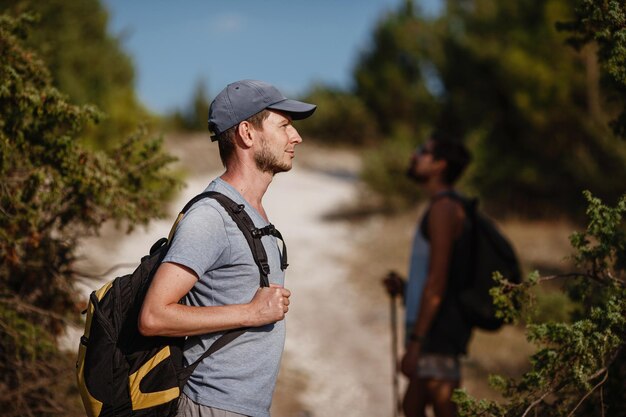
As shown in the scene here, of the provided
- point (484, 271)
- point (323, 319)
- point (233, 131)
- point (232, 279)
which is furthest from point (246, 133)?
point (323, 319)

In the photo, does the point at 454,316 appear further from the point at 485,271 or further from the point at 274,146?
the point at 274,146

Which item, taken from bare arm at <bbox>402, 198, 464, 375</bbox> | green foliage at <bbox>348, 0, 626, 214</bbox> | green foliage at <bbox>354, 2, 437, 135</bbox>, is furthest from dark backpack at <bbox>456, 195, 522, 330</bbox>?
green foliage at <bbox>354, 2, 437, 135</bbox>

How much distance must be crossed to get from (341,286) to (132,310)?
920cm

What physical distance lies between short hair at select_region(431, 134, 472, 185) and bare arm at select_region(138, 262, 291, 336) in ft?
7.12

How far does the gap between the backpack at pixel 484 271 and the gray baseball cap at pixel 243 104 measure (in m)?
1.69

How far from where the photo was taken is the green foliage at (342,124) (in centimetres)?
3047

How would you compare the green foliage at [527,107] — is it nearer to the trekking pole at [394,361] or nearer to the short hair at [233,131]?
the trekking pole at [394,361]

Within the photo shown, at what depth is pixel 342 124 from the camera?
30.7m

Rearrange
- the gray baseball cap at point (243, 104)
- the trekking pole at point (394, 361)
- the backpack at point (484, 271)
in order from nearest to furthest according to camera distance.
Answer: the gray baseball cap at point (243, 104) < the backpack at point (484, 271) < the trekking pole at point (394, 361)

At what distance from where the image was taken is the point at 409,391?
378 centimetres

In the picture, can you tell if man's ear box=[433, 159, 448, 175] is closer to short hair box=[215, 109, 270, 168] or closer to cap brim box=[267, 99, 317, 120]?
cap brim box=[267, 99, 317, 120]

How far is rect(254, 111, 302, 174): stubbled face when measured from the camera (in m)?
2.36

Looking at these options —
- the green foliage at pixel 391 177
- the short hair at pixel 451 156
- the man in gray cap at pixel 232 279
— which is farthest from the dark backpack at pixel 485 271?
the green foliage at pixel 391 177

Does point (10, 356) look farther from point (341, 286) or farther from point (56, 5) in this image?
point (56, 5)
